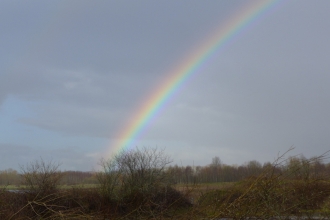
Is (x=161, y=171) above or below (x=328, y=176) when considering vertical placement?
above

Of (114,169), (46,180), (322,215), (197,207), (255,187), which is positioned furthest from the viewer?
(114,169)

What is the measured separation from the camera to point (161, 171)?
1056 inches

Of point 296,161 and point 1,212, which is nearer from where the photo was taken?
point 296,161

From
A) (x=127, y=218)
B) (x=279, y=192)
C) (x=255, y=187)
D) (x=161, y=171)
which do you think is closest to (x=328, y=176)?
(x=279, y=192)

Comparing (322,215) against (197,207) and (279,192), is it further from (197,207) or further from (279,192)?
(197,207)

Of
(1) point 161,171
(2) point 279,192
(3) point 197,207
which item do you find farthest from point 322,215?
(1) point 161,171

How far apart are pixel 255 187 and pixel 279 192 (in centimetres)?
41

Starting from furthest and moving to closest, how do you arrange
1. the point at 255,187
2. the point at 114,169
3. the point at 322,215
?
the point at 114,169 → the point at 322,215 → the point at 255,187

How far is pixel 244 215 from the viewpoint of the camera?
394 cm

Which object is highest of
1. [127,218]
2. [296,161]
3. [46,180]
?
[46,180]

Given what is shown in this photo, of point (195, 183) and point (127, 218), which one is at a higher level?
point (195, 183)

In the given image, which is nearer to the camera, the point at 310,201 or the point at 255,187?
the point at 255,187

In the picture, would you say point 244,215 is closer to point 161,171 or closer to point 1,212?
point 1,212

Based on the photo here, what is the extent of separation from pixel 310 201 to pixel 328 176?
0.40 m
